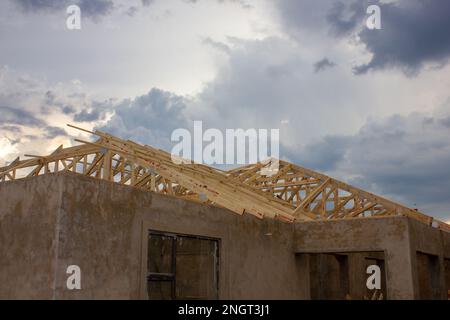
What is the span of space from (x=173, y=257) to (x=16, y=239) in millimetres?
3617

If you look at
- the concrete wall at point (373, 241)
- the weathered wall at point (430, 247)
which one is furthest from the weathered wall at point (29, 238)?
the weathered wall at point (430, 247)

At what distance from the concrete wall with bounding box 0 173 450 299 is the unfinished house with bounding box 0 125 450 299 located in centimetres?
3

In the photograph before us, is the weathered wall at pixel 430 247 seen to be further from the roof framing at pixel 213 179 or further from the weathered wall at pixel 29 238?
the weathered wall at pixel 29 238

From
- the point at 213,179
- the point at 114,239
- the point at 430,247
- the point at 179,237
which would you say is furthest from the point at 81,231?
the point at 430,247

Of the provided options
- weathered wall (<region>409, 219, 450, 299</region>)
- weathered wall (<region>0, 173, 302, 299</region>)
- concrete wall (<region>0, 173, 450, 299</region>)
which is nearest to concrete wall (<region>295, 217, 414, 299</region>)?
concrete wall (<region>0, 173, 450, 299</region>)

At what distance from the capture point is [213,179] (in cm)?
1822

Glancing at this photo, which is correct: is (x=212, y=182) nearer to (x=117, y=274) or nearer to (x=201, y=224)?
(x=201, y=224)

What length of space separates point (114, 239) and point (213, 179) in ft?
21.8

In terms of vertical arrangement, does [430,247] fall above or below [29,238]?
above

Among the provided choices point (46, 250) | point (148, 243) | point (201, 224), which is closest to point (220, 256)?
point (201, 224)

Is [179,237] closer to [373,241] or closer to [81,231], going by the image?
[81,231]

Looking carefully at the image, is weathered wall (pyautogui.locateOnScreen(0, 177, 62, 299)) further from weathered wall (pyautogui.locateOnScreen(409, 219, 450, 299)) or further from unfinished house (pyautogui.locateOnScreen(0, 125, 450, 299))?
weathered wall (pyautogui.locateOnScreen(409, 219, 450, 299))
